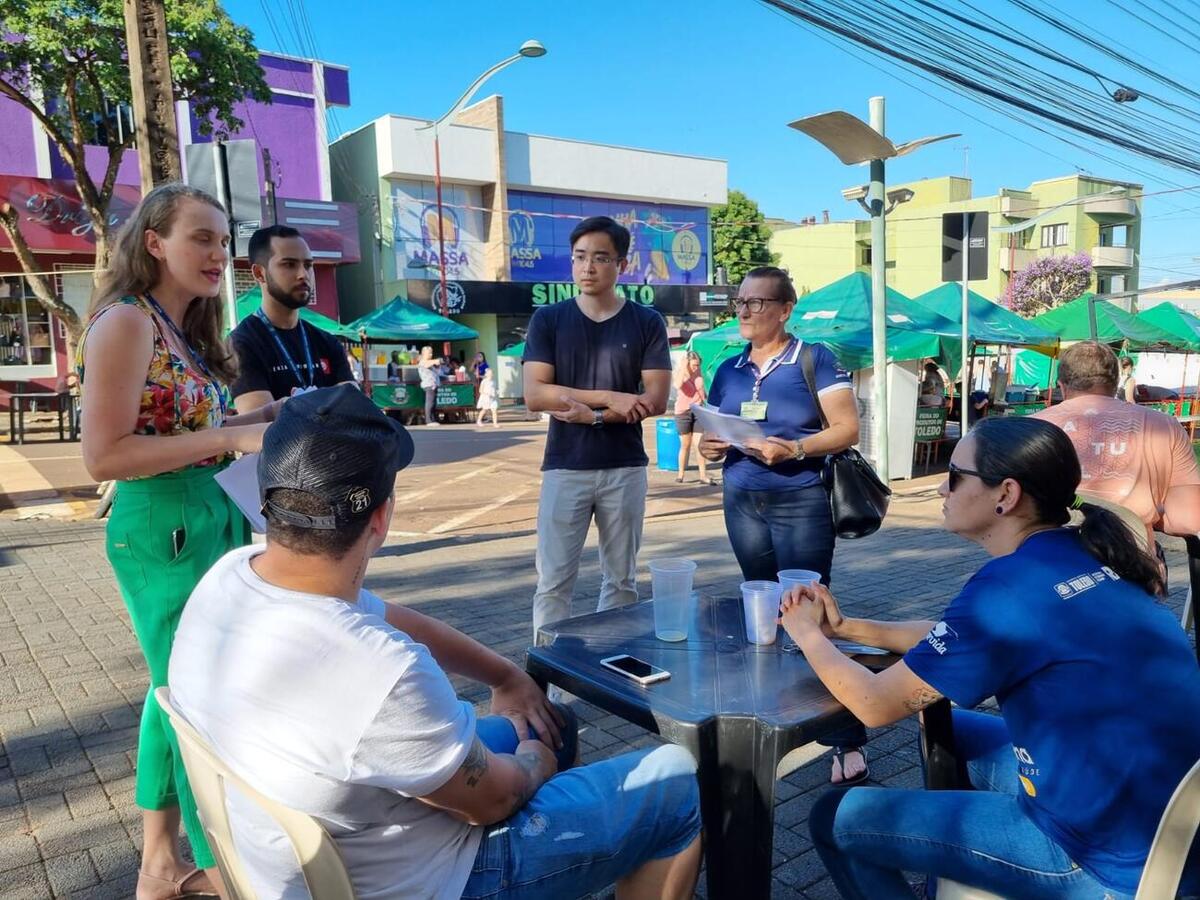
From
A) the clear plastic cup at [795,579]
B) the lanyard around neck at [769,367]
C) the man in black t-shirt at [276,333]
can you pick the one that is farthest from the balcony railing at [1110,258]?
the man in black t-shirt at [276,333]

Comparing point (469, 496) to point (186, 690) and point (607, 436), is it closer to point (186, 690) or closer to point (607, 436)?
point (607, 436)

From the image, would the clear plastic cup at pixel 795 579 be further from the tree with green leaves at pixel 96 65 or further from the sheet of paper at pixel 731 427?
the tree with green leaves at pixel 96 65

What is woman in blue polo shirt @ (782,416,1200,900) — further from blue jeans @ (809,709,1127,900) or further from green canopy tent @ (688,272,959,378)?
green canopy tent @ (688,272,959,378)

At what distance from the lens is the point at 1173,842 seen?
54.4 inches

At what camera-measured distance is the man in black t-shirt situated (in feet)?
9.62

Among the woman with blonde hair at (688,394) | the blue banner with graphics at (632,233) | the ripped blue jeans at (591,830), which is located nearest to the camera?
the ripped blue jeans at (591,830)

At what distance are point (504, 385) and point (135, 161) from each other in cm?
1245

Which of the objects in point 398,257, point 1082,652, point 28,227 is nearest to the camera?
point 1082,652

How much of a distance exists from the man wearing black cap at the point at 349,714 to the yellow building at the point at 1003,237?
146 ft

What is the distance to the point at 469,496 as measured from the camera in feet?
32.6

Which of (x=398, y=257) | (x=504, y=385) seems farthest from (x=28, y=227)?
(x=504, y=385)

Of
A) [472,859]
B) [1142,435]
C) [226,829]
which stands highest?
[1142,435]

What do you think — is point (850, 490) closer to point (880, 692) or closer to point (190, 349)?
point (880, 692)

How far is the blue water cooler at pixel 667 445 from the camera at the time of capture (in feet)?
37.2
